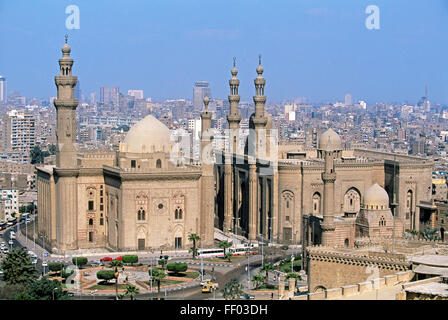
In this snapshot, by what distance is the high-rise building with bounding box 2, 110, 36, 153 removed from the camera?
110 meters

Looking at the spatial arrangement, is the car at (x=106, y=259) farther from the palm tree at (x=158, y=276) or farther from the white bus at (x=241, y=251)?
Result: the white bus at (x=241, y=251)

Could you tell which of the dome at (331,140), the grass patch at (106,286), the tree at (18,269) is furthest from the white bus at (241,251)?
the tree at (18,269)

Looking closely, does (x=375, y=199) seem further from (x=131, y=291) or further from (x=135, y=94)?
(x=135, y=94)

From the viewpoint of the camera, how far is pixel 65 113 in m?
46.3

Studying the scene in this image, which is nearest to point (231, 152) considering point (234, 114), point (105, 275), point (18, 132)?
point (234, 114)

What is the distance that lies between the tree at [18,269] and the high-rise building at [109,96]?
14148 centimetres

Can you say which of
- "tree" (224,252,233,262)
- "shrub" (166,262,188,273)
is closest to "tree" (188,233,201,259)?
"tree" (224,252,233,262)

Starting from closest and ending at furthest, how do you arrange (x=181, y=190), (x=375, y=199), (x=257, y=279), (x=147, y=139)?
(x=257, y=279), (x=375, y=199), (x=181, y=190), (x=147, y=139)

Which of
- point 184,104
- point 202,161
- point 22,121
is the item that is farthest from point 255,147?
point 184,104

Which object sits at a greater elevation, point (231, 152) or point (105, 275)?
point (231, 152)

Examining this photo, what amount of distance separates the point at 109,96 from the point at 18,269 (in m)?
150

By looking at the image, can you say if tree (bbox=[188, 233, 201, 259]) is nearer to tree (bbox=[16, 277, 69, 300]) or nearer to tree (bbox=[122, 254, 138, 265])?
tree (bbox=[122, 254, 138, 265])

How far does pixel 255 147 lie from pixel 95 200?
9.99 m

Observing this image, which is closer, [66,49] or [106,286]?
[106,286]
